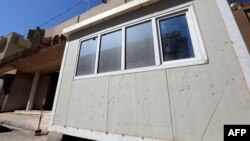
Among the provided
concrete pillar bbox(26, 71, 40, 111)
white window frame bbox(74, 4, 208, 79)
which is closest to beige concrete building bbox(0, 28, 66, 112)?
concrete pillar bbox(26, 71, 40, 111)

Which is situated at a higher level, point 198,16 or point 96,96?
point 198,16

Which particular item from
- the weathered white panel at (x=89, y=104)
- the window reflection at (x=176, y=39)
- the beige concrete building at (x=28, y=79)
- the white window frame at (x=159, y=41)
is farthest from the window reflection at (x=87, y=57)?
the beige concrete building at (x=28, y=79)

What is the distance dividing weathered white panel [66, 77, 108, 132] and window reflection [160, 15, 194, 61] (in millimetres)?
1622

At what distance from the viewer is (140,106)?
3.05 metres

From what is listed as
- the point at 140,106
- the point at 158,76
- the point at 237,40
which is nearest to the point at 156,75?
the point at 158,76

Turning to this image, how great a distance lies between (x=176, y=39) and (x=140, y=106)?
1593mm

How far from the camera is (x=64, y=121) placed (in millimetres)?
4164

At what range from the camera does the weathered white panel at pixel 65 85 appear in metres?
4.30

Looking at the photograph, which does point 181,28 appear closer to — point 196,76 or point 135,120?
point 196,76

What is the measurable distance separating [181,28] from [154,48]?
70 cm

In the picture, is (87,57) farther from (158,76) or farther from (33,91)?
(33,91)

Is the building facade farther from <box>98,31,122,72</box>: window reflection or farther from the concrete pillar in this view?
the concrete pillar

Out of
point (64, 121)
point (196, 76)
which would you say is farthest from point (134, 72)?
point (64, 121)

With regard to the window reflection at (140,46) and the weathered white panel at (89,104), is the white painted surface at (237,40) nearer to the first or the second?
the window reflection at (140,46)
